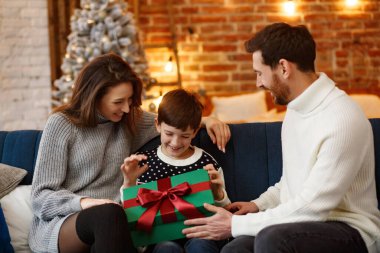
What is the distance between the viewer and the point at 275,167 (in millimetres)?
2320

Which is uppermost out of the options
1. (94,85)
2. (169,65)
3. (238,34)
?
(238,34)

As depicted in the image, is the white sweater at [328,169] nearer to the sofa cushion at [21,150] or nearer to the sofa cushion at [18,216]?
the sofa cushion at [18,216]

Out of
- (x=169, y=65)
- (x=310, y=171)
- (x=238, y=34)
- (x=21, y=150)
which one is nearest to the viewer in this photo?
(x=310, y=171)

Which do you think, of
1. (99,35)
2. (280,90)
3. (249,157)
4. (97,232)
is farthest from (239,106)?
(97,232)

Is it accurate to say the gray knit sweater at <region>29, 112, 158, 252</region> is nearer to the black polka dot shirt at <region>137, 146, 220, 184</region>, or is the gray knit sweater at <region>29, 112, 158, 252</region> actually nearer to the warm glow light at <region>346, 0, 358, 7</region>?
the black polka dot shirt at <region>137, 146, 220, 184</region>

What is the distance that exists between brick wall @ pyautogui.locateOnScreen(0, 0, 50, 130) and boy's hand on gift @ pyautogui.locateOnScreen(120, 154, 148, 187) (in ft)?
8.75

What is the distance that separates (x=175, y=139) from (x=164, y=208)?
30 cm

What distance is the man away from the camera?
1584 millimetres

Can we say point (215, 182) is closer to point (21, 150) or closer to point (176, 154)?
point (176, 154)

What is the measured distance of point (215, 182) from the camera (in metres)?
2.02

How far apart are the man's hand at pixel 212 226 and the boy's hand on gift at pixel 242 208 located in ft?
0.67

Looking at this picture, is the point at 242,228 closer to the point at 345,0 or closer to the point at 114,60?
the point at 114,60

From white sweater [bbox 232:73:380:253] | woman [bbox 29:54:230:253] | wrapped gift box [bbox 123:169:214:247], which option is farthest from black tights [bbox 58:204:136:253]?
white sweater [bbox 232:73:380:253]

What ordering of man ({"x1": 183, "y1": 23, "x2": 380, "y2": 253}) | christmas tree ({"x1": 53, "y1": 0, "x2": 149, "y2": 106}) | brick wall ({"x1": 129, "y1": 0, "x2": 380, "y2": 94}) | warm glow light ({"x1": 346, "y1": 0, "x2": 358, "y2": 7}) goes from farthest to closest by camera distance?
warm glow light ({"x1": 346, "y1": 0, "x2": 358, "y2": 7}) → brick wall ({"x1": 129, "y1": 0, "x2": 380, "y2": 94}) → christmas tree ({"x1": 53, "y1": 0, "x2": 149, "y2": 106}) → man ({"x1": 183, "y1": 23, "x2": 380, "y2": 253})
